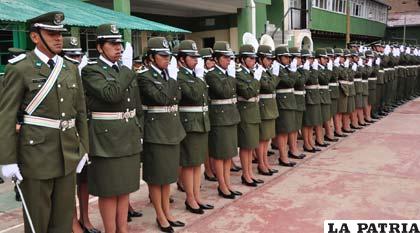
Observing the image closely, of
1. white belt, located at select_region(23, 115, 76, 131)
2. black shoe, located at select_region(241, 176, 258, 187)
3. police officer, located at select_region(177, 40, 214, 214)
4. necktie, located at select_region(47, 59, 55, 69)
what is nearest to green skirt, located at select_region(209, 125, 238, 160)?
police officer, located at select_region(177, 40, 214, 214)

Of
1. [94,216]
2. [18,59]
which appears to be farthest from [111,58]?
[94,216]

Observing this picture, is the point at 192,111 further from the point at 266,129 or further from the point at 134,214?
the point at 266,129

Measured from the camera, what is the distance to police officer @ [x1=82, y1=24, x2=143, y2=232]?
134 inches

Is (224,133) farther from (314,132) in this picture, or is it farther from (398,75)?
(398,75)

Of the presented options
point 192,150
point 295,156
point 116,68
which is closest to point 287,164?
point 295,156

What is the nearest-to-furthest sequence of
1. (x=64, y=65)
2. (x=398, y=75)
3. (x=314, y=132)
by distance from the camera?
(x=64, y=65)
(x=314, y=132)
(x=398, y=75)

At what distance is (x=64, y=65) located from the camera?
2947 millimetres

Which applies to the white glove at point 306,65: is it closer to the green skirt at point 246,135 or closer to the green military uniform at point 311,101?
the green military uniform at point 311,101

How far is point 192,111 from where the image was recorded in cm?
452

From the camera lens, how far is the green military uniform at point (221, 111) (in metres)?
4.94

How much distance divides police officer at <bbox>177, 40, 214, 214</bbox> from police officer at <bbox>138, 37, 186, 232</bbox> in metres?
0.36

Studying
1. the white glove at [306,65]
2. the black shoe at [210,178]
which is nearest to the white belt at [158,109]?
the black shoe at [210,178]

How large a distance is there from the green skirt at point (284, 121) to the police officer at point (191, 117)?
2128 millimetres

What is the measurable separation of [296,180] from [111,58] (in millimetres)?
3161
